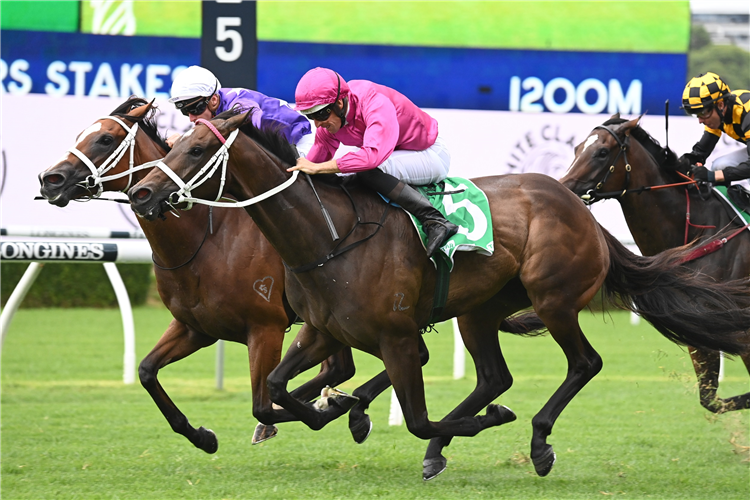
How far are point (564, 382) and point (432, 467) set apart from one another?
69 centimetres

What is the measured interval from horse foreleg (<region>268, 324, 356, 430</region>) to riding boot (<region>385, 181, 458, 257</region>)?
0.65m

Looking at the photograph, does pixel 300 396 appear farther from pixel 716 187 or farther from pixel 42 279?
pixel 42 279

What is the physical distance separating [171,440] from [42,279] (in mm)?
7468

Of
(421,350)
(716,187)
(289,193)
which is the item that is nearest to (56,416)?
(421,350)

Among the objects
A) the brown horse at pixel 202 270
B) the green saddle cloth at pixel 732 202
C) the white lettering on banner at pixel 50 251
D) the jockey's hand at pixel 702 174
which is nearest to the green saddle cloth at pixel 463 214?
the brown horse at pixel 202 270

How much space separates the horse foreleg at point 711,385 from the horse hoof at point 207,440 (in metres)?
2.40

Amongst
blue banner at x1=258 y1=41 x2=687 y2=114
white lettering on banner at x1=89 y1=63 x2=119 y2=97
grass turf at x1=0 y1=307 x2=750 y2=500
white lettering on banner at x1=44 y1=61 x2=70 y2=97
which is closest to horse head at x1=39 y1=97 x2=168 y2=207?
grass turf at x1=0 y1=307 x2=750 y2=500

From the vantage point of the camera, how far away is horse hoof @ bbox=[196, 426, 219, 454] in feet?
13.6

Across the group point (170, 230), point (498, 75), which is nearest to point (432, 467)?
point (170, 230)

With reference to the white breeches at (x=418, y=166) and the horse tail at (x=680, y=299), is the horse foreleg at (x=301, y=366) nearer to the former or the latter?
the white breeches at (x=418, y=166)

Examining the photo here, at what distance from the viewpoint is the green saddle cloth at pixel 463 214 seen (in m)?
3.57

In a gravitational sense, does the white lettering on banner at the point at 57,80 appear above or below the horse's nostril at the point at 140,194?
below

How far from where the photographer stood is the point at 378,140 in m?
3.39

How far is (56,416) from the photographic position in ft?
18.2
